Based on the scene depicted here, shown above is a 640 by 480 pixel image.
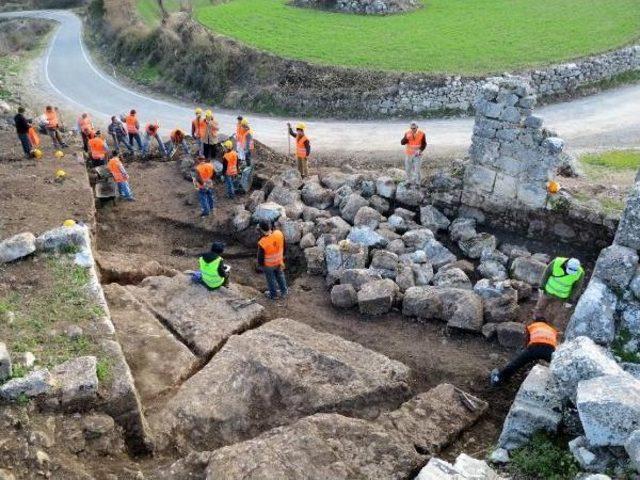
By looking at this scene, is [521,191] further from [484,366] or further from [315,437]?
[315,437]

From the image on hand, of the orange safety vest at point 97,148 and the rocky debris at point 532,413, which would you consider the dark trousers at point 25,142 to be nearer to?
the orange safety vest at point 97,148

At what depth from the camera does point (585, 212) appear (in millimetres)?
12375

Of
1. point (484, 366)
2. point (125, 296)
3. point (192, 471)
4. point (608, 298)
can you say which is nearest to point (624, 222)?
point (608, 298)

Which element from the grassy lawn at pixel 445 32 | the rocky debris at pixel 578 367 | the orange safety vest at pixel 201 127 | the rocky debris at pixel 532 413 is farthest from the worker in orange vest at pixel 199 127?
the rocky debris at pixel 578 367

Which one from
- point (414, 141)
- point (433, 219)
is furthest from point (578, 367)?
point (414, 141)

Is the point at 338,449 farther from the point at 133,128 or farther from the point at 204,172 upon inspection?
the point at 133,128

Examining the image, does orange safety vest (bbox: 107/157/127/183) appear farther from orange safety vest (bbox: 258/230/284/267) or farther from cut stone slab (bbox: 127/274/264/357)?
orange safety vest (bbox: 258/230/284/267)

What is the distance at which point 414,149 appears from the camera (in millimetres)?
14477

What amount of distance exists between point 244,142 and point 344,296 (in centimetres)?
658

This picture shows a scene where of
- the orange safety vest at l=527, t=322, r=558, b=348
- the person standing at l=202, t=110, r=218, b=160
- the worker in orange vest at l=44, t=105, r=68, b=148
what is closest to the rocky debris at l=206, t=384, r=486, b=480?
the orange safety vest at l=527, t=322, r=558, b=348

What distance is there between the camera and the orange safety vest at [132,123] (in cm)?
1780

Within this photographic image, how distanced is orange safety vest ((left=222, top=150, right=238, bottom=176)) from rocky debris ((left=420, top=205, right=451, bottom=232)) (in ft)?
15.8

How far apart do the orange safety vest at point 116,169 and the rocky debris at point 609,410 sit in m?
12.2

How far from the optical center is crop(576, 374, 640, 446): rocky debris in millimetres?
5844
